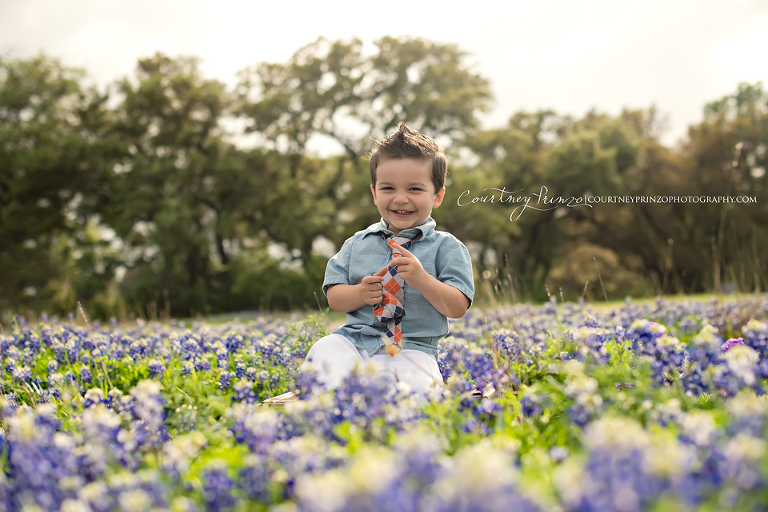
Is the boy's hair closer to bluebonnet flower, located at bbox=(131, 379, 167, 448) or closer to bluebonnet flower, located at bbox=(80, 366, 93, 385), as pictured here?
bluebonnet flower, located at bbox=(131, 379, 167, 448)

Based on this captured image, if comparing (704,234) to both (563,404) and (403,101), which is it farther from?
(563,404)

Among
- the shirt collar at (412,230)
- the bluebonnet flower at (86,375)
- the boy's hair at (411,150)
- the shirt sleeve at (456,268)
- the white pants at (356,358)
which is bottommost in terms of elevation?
the bluebonnet flower at (86,375)

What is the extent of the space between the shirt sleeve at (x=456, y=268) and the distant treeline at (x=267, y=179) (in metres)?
20.3

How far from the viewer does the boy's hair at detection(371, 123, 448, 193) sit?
3.48 m

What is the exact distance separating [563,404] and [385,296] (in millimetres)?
1323

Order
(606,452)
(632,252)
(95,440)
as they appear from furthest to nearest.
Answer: (632,252), (95,440), (606,452)

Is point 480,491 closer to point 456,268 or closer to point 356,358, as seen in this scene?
point 356,358

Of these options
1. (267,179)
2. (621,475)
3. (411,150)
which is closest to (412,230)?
(411,150)

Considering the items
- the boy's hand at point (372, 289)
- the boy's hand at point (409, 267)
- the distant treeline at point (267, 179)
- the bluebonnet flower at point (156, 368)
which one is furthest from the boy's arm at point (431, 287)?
the distant treeline at point (267, 179)

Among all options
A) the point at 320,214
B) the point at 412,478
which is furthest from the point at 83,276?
the point at 412,478


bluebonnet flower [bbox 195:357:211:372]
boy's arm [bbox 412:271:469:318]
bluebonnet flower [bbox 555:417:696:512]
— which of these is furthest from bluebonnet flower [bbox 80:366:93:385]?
bluebonnet flower [bbox 555:417:696:512]

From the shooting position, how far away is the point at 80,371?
4.25 meters

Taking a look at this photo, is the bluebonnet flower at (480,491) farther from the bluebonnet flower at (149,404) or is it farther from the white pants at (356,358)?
the white pants at (356,358)

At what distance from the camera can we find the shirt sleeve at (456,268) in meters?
3.38
